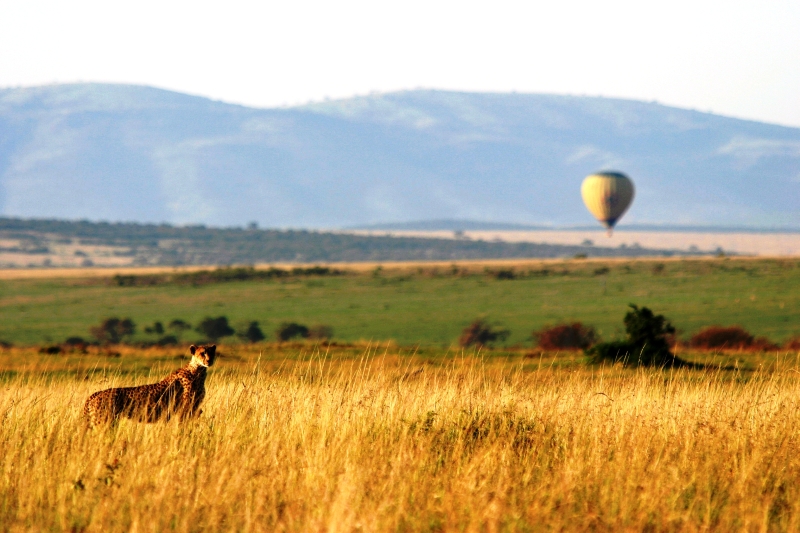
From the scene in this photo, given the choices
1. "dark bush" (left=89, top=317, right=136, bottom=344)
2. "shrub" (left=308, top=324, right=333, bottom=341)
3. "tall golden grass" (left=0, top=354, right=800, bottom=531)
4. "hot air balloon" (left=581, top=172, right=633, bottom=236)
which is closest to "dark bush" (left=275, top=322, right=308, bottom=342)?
"shrub" (left=308, top=324, right=333, bottom=341)

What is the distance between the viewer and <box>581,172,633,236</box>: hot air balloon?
420ft

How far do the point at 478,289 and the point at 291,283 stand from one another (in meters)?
17.0

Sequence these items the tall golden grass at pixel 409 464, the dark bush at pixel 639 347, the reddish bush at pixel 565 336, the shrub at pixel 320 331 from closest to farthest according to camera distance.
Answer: the tall golden grass at pixel 409 464, the dark bush at pixel 639 347, the reddish bush at pixel 565 336, the shrub at pixel 320 331

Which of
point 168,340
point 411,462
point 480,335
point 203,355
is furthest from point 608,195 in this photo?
point 411,462

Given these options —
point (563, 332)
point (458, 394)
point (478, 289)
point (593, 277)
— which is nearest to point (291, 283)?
point (478, 289)

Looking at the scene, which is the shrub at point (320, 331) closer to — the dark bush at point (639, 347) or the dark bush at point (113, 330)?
the dark bush at point (113, 330)

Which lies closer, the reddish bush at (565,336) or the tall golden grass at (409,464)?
the tall golden grass at (409,464)

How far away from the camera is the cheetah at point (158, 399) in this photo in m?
10.6

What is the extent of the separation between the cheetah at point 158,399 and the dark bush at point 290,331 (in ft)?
170

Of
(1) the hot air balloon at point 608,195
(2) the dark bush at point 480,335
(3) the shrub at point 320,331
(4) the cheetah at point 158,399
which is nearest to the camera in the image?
(4) the cheetah at point 158,399

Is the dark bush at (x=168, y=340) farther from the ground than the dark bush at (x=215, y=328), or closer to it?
closer to it

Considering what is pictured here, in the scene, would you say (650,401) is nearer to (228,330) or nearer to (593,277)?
(228,330)

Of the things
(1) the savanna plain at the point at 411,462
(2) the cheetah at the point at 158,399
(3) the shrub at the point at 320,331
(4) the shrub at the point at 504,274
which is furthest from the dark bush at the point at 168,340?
(2) the cheetah at the point at 158,399

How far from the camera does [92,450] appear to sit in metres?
9.41
